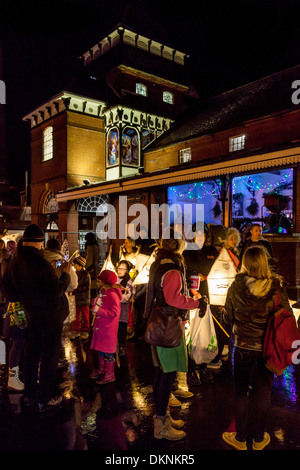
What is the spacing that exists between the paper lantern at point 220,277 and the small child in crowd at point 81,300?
2911 millimetres

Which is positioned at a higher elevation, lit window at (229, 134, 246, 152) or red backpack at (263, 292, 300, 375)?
lit window at (229, 134, 246, 152)

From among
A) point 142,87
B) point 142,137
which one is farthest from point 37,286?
point 142,87

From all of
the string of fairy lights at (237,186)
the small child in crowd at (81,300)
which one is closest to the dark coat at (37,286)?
the small child in crowd at (81,300)

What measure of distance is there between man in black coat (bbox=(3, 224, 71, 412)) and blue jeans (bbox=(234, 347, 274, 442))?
6.89 feet

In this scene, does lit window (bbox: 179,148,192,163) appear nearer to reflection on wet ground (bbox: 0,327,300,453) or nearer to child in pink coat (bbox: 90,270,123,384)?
child in pink coat (bbox: 90,270,123,384)

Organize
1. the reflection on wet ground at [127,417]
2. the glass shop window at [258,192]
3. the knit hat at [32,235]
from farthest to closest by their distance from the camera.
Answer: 1. the glass shop window at [258,192]
2. the knit hat at [32,235]
3. the reflection on wet ground at [127,417]

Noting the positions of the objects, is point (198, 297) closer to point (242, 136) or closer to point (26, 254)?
point (26, 254)

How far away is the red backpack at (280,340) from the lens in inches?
112

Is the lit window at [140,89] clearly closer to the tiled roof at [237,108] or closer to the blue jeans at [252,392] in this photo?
the tiled roof at [237,108]

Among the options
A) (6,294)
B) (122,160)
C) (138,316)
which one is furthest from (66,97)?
(6,294)

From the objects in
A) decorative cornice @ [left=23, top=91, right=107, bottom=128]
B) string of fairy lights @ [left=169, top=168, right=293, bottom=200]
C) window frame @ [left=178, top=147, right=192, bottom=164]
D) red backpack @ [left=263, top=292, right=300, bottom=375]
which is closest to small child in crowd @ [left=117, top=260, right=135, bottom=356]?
red backpack @ [left=263, top=292, right=300, bottom=375]

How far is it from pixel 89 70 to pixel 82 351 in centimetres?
2403

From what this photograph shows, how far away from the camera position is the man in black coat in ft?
12.2

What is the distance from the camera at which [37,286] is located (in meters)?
3.71
